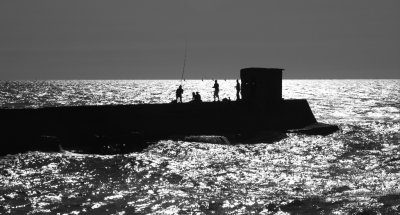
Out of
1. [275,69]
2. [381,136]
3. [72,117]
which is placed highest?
[275,69]

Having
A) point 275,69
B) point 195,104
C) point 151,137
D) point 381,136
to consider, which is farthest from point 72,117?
point 381,136

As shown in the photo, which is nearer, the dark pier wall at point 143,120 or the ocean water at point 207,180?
the ocean water at point 207,180

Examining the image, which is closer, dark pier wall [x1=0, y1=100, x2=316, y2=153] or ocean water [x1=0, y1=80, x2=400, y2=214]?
ocean water [x1=0, y1=80, x2=400, y2=214]

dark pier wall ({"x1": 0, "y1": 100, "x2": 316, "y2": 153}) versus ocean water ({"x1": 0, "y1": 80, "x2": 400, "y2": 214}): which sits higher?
dark pier wall ({"x1": 0, "y1": 100, "x2": 316, "y2": 153})

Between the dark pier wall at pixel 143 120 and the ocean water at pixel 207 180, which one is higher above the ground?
the dark pier wall at pixel 143 120

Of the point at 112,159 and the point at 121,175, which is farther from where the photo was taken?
the point at 112,159

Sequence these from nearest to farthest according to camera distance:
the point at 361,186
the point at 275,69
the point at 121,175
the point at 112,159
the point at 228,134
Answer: the point at 361,186 → the point at 121,175 → the point at 112,159 → the point at 228,134 → the point at 275,69

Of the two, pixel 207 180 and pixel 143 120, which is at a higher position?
pixel 143 120

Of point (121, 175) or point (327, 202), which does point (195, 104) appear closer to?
point (121, 175)

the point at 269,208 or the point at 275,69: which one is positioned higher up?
the point at 275,69

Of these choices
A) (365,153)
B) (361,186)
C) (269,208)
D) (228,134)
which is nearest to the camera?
(269,208)

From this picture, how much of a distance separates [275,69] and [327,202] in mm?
21116

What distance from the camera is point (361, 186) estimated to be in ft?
67.4

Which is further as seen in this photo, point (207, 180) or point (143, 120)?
point (143, 120)
